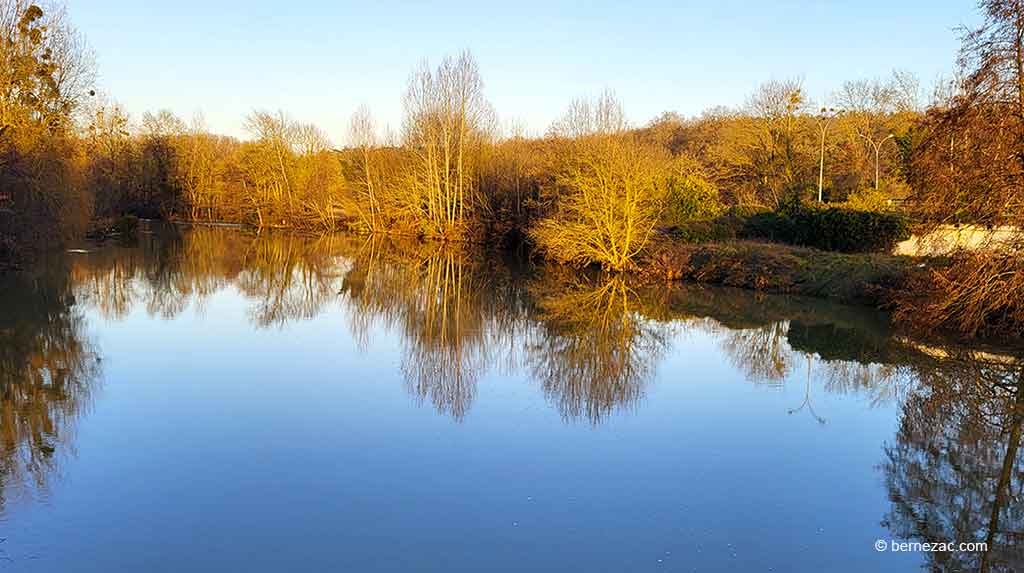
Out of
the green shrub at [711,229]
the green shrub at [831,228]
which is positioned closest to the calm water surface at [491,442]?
the green shrub at [831,228]

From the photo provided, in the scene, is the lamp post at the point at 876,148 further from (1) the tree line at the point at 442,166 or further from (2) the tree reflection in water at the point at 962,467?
(2) the tree reflection in water at the point at 962,467

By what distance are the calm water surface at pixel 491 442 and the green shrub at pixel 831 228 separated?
585 centimetres

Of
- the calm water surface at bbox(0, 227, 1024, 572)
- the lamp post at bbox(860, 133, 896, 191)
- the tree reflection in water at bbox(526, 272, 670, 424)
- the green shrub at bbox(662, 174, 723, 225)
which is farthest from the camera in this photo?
the lamp post at bbox(860, 133, 896, 191)

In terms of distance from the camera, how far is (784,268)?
1973cm

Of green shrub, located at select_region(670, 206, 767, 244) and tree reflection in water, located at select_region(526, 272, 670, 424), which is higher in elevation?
green shrub, located at select_region(670, 206, 767, 244)

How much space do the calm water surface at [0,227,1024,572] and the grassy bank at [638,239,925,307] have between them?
162 centimetres

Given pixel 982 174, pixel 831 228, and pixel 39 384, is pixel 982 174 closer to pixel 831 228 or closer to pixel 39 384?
pixel 831 228

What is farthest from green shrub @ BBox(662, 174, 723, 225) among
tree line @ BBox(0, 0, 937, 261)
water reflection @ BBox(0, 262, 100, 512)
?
water reflection @ BBox(0, 262, 100, 512)

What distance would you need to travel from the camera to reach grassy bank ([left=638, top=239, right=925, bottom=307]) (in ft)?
55.0

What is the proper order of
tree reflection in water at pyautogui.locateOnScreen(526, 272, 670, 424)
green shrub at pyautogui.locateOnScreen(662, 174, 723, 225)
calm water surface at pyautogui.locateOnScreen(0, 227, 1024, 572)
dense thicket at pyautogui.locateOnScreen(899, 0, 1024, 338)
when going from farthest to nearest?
green shrub at pyautogui.locateOnScreen(662, 174, 723, 225) < dense thicket at pyautogui.locateOnScreen(899, 0, 1024, 338) < tree reflection in water at pyautogui.locateOnScreen(526, 272, 670, 424) < calm water surface at pyautogui.locateOnScreen(0, 227, 1024, 572)

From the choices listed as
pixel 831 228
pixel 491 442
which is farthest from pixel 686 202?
pixel 491 442

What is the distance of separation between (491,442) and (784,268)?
14660 mm

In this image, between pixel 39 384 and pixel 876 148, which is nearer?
pixel 39 384

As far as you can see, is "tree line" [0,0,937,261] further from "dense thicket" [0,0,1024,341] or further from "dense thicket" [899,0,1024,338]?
"dense thicket" [899,0,1024,338]
